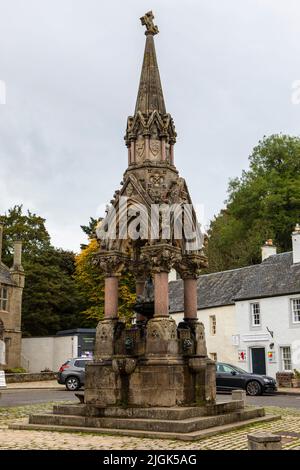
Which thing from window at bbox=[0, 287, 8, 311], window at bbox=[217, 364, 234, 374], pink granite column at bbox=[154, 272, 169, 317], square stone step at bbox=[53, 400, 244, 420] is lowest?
square stone step at bbox=[53, 400, 244, 420]

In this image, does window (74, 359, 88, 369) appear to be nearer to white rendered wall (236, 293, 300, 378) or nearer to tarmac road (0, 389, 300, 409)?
tarmac road (0, 389, 300, 409)

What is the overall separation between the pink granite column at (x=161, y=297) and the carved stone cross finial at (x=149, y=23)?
7.03 meters

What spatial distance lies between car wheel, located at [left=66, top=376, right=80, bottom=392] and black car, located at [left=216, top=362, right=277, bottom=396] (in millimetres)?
7686

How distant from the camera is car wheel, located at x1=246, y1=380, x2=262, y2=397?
24.5 m

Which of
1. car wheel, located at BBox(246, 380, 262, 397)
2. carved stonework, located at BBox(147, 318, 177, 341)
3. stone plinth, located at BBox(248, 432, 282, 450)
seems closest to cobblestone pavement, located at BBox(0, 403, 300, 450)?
stone plinth, located at BBox(248, 432, 282, 450)

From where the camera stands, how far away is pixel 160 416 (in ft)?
35.7

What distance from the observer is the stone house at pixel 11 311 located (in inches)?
1674

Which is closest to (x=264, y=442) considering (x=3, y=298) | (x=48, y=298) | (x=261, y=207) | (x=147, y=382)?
(x=147, y=382)

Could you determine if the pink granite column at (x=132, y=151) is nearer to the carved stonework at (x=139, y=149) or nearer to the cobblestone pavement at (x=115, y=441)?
the carved stonework at (x=139, y=149)

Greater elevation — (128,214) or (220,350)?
(128,214)

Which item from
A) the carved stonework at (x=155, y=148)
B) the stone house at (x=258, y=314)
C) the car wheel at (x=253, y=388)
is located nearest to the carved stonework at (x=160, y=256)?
the carved stonework at (x=155, y=148)
